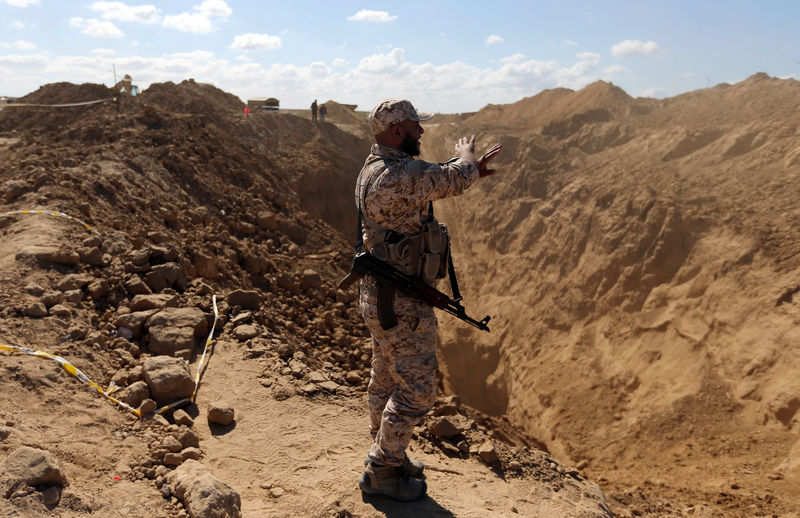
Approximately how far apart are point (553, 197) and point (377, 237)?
9620 millimetres

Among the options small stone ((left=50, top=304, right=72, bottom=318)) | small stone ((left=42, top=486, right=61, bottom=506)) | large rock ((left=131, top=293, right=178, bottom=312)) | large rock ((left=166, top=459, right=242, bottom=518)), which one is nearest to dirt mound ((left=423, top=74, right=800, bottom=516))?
large rock ((left=166, top=459, right=242, bottom=518))

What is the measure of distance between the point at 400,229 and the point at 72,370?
2.49m

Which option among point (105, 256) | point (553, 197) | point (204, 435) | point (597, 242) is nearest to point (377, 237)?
point (204, 435)

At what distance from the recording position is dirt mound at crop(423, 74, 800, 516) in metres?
5.53

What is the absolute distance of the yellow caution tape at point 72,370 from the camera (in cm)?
342

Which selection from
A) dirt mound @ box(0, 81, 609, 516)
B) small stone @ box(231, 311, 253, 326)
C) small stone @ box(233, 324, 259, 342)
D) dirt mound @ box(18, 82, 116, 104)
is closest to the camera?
dirt mound @ box(0, 81, 609, 516)

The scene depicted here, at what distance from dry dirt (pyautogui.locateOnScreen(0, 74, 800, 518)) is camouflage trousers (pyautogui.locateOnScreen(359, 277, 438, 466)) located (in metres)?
0.44

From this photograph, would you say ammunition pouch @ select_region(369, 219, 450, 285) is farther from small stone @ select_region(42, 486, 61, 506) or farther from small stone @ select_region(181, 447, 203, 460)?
small stone @ select_region(42, 486, 61, 506)

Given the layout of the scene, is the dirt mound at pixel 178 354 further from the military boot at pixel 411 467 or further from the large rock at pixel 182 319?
the military boot at pixel 411 467

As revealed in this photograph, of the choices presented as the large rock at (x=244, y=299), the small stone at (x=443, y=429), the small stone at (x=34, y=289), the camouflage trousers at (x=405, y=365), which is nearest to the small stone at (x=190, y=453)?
the camouflage trousers at (x=405, y=365)

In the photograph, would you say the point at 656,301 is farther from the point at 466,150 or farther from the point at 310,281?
the point at 466,150

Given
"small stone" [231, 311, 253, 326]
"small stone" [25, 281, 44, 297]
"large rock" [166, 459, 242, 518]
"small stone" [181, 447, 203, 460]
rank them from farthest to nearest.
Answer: "small stone" [231, 311, 253, 326] < "small stone" [25, 281, 44, 297] < "small stone" [181, 447, 203, 460] < "large rock" [166, 459, 242, 518]

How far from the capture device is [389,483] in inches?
110

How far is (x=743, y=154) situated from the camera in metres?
8.75
